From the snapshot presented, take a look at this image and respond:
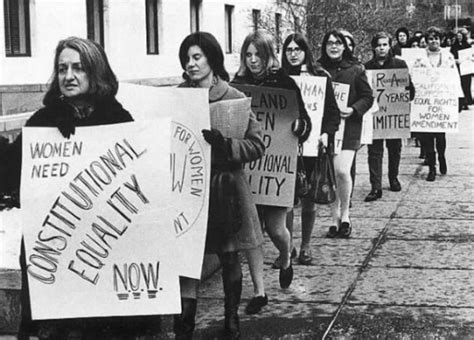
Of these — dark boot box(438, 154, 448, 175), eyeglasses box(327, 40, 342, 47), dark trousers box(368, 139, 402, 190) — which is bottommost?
dark boot box(438, 154, 448, 175)

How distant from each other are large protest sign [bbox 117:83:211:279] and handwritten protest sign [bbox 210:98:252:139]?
30 cm

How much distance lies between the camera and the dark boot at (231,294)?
5.86 m

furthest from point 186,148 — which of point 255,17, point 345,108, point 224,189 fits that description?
point 255,17

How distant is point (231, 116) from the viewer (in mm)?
5773

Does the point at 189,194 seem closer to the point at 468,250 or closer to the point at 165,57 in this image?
the point at 468,250

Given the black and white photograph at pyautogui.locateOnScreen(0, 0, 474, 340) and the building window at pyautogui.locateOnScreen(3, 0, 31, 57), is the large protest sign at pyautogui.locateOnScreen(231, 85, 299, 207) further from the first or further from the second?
the building window at pyautogui.locateOnScreen(3, 0, 31, 57)

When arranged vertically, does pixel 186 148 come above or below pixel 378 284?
above

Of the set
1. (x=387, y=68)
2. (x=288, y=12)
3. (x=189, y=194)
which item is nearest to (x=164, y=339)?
(x=189, y=194)

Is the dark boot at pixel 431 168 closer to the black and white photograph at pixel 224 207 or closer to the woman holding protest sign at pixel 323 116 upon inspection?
the black and white photograph at pixel 224 207

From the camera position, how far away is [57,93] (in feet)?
16.0

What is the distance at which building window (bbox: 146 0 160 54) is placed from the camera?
20.2 metres

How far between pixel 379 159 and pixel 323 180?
11.8ft

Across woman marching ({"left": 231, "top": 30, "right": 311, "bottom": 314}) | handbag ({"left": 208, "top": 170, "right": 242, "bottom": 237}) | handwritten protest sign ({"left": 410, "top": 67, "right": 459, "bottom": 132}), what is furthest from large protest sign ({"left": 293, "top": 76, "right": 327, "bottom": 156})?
handwritten protest sign ({"left": 410, "top": 67, "right": 459, "bottom": 132})

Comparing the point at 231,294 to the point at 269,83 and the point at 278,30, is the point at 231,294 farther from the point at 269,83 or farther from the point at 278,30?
the point at 278,30
